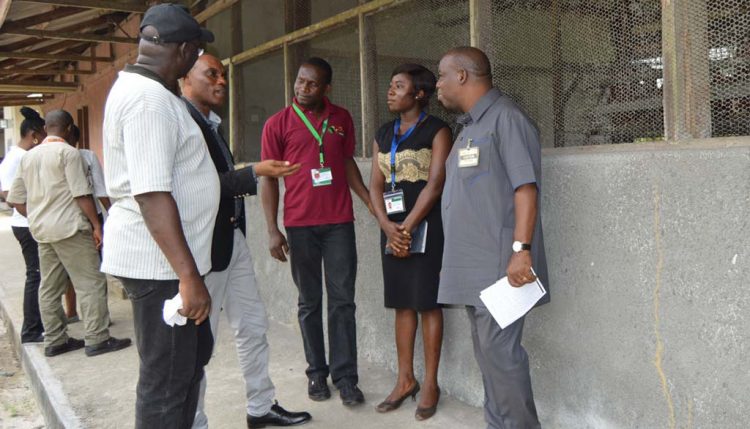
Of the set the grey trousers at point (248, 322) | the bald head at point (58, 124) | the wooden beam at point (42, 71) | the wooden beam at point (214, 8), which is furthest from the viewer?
the wooden beam at point (42, 71)

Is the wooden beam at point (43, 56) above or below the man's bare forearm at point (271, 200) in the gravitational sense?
above

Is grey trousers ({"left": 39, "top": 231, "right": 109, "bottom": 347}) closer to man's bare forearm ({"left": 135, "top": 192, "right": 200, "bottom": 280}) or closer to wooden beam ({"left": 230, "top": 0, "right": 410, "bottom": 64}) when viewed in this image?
wooden beam ({"left": 230, "top": 0, "right": 410, "bottom": 64})

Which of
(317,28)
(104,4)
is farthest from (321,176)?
(104,4)

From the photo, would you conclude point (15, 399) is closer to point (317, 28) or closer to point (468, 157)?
point (317, 28)

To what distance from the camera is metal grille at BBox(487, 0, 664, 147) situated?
2613mm

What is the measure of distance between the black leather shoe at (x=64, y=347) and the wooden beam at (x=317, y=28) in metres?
2.72

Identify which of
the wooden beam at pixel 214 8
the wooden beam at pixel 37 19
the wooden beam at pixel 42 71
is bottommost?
the wooden beam at pixel 214 8

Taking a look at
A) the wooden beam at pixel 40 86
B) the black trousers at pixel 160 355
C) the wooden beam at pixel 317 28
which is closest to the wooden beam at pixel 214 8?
the wooden beam at pixel 317 28

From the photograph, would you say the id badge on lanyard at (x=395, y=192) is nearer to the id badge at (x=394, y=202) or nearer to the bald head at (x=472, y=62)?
the id badge at (x=394, y=202)

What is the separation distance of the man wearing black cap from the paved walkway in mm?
1329

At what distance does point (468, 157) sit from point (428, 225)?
0.66 metres

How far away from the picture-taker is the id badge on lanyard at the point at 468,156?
8.46 ft

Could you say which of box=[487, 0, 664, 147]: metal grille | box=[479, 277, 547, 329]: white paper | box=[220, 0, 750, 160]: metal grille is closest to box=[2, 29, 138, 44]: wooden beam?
box=[220, 0, 750, 160]: metal grille

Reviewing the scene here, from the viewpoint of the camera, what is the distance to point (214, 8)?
589 centimetres
